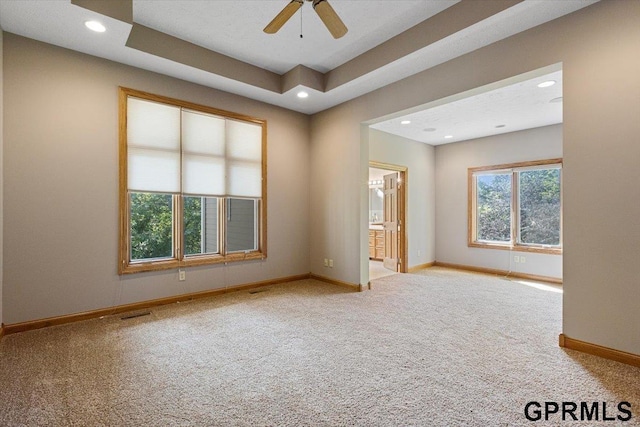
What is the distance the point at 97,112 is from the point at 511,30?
433cm

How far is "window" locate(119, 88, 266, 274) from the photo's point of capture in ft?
11.9

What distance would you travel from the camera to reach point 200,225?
4359mm

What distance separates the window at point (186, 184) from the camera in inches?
143

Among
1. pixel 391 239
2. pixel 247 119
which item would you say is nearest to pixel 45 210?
pixel 247 119

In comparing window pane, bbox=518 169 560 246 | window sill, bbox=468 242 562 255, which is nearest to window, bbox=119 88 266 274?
window sill, bbox=468 242 562 255

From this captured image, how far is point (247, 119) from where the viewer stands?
182 inches

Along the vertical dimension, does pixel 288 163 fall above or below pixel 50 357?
above

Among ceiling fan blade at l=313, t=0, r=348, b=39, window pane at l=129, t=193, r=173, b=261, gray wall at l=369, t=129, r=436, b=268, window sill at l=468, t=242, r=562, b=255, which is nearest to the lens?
ceiling fan blade at l=313, t=0, r=348, b=39

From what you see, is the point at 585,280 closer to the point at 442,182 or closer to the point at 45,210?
the point at 442,182

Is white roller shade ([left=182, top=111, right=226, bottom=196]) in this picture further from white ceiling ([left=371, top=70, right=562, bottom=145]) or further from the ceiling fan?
white ceiling ([left=371, top=70, right=562, bottom=145])

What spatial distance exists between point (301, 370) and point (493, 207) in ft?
18.6

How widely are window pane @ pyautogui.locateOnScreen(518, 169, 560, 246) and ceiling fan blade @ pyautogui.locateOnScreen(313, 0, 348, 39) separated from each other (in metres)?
5.18
